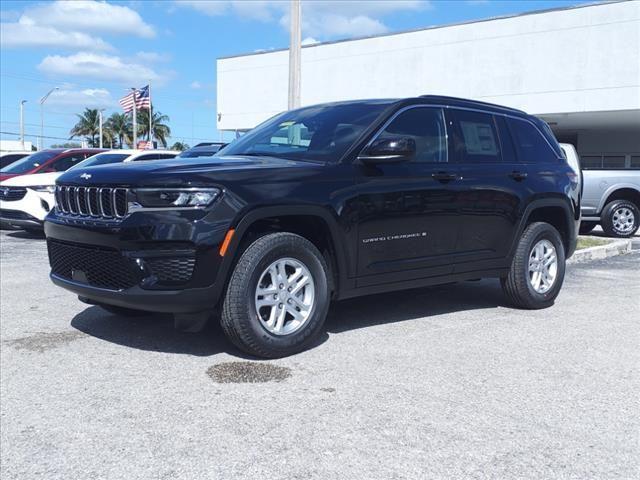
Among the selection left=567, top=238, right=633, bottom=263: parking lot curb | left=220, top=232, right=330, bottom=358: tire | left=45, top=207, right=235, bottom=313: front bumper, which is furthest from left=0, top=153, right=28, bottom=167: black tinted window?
left=220, top=232, right=330, bottom=358: tire

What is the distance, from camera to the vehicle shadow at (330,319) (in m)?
4.99

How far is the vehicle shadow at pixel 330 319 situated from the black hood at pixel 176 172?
4.03 feet

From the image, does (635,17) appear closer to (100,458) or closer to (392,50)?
(392,50)

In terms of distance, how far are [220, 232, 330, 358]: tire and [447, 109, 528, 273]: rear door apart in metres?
1.57

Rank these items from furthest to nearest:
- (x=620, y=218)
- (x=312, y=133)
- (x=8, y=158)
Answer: (x=8, y=158) < (x=620, y=218) < (x=312, y=133)

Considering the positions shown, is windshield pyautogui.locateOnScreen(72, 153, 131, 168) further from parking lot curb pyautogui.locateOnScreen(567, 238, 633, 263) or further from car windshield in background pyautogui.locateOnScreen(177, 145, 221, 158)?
parking lot curb pyautogui.locateOnScreen(567, 238, 633, 263)

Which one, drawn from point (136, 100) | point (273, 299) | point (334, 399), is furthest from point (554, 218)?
point (136, 100)

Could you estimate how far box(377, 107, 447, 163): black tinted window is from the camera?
217 inches

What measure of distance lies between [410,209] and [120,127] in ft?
263

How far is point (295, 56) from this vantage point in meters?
Result: 13.2

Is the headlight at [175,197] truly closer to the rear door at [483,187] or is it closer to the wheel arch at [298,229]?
the wheel arch at [298,229]

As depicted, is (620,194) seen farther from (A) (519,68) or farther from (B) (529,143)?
(A) (519,68)

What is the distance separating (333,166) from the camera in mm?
4961

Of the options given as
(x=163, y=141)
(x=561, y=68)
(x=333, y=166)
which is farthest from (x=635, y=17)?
(x=163, y=141)
